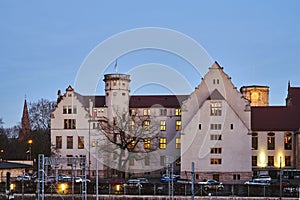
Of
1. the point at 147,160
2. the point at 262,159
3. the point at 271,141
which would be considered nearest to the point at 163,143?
the point at 147,160

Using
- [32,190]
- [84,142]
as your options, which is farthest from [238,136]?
[32,190]

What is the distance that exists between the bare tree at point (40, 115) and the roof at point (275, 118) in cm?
3234

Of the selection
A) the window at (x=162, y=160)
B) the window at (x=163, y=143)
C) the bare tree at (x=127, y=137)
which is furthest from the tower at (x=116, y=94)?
the window at (x=162, y=160)

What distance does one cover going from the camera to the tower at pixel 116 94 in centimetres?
7344

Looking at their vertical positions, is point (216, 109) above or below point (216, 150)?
above

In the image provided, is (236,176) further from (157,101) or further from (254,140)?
(157,101)

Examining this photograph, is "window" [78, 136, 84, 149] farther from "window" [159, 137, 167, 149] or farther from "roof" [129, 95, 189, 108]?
"window" [159, 137, 167, 149]

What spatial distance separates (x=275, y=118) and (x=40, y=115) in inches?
1452

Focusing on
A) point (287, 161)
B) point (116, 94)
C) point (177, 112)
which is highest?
point (116, 94)

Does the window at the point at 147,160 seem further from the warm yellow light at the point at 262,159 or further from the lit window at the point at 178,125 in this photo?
the warm yellow light at the point at 262,159

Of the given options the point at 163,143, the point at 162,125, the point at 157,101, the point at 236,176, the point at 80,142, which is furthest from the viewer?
the point at 157,101

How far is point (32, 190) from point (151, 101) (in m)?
29.0

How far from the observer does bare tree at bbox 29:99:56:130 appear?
85.2 meters

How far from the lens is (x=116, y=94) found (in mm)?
73750
